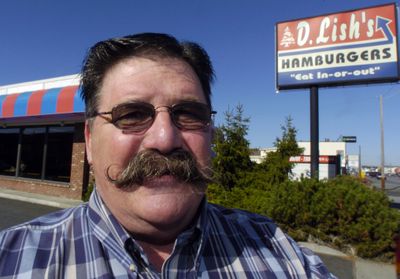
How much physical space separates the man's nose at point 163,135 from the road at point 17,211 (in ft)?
26.3

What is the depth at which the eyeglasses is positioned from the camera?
1.49 meters

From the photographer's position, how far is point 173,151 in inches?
57.2

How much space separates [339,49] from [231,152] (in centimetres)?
483

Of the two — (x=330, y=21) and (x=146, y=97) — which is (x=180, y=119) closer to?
(x=146, y=97)

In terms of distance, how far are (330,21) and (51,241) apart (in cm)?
1097

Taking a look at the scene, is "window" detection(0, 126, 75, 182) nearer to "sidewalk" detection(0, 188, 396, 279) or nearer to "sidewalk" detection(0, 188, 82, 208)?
"sidewalk" detection(0, 188, 82, 208)

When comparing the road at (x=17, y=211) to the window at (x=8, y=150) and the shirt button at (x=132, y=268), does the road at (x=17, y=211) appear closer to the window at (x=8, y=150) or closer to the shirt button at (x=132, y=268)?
the window at (x=8, y=150)

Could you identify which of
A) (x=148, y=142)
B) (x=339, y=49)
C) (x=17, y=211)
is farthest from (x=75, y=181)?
(x=148, y=142)

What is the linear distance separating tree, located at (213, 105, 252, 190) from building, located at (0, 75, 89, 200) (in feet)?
15.0

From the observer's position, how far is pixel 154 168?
1398mm

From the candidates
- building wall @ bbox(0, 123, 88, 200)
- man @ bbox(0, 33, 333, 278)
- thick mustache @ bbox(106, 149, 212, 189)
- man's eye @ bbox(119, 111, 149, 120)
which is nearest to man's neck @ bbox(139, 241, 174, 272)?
man @ bbox(0, 33, 333, 278)

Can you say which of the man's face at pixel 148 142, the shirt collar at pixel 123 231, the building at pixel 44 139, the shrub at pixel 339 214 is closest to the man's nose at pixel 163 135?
the man's face at pixel 148 142

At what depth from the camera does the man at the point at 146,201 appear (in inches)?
53.9

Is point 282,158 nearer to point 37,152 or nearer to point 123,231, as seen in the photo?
point 123,231
